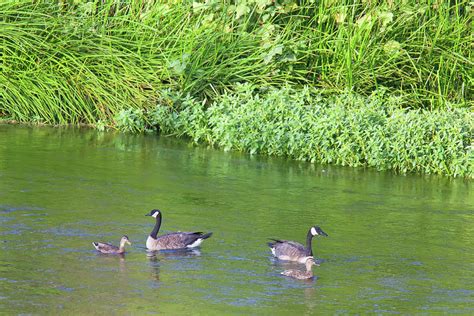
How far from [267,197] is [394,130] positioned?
3.29 m

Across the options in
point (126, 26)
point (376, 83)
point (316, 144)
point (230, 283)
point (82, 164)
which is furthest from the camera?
point (126, 26)

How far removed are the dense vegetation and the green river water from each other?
2.43 ft

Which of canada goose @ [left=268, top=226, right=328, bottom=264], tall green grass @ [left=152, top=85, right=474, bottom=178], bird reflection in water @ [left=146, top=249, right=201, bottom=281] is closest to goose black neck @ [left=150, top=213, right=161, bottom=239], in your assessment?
bird reflection in water @ [left=146, top=249, right=201, bottom=281]

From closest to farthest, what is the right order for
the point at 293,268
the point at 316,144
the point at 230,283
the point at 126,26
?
1. the point at 230,283
2. the point at 293,268
3. the point at 316,144
4. the point at 126,26

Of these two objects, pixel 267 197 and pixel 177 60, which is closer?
pixel 267 197

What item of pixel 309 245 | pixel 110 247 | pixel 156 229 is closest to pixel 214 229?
pixel 156 229

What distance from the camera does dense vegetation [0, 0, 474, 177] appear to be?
59.9ft

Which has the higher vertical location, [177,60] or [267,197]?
[177,60]

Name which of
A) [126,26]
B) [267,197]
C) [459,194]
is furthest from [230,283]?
[126,26]

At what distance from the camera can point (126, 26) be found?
64.3 ft

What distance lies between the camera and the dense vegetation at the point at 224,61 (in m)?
18.2

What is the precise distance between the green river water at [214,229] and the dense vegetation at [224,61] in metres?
0.74

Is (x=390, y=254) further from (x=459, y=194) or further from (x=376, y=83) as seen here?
(x=376, y=83)

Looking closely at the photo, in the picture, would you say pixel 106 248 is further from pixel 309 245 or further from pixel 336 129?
pixel 336 129
